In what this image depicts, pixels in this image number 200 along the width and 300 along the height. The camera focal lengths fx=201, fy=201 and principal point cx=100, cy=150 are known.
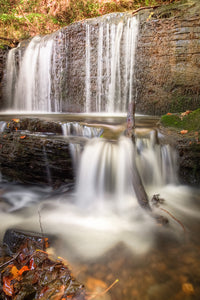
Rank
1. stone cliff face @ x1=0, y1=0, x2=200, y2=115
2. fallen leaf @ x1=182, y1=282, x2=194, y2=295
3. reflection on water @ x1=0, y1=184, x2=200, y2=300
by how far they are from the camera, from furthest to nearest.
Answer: stone cliff face @ x1=0, y1=0, x2=200, y2=115 → reflection on water @ x1=0, y1=184, x2=200, y2=300 → fallen leaf @ x1=182, y1=282, x2=194, y2=295

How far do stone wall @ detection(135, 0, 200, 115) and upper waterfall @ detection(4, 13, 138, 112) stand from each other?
0.48 meters

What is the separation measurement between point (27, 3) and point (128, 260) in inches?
656

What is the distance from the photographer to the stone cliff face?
22.4 feet

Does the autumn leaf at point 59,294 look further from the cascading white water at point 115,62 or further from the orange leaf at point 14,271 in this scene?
the cascading white water at point 115,62

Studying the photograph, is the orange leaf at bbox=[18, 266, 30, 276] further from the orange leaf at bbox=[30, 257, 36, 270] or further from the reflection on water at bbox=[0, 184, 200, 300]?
the reflection on water at bbox=[0, 184, 200, 300]

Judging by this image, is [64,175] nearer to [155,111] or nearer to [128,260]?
[128,260]

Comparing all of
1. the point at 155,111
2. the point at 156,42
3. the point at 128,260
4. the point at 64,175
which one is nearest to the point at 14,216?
the point at 64,175

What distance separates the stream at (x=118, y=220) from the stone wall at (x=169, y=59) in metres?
3.31

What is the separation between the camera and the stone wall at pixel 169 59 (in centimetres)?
668

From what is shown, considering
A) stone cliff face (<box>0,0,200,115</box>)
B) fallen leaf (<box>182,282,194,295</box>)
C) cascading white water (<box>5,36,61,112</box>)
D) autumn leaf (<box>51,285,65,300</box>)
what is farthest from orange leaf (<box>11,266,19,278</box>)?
cascading white water (<box>5,36,61,112</box>)

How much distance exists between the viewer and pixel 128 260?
2070mm

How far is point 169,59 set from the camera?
23.4ft

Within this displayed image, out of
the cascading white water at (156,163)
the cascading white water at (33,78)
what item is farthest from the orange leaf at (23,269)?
the cascading white water at (33,78)

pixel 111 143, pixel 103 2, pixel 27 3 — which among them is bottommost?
pixel 111 143
